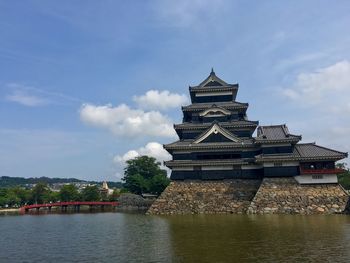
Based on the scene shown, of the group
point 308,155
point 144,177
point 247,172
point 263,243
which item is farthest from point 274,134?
point 144,177

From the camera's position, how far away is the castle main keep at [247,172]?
32312 millimetres

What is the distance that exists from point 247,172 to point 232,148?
3.02 meters

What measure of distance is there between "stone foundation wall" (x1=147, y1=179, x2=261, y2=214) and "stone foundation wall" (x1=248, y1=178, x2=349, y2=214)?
168cm

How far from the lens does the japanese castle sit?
33.7m

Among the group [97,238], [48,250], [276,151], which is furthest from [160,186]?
[48,250]

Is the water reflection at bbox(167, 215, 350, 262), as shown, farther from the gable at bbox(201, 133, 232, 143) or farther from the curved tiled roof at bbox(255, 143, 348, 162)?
the gable at bbox(201, 133, 232, 143)

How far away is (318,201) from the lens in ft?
104

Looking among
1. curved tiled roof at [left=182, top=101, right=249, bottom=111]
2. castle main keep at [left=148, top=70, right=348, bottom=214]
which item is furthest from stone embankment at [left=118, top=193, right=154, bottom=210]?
curved tiled roof at [left=182, top=101, right=249, bottom=111]

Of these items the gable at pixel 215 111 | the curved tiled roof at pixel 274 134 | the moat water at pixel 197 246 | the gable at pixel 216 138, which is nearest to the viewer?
the moat water at pixel 197 246

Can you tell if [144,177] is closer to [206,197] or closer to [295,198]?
[206,197]

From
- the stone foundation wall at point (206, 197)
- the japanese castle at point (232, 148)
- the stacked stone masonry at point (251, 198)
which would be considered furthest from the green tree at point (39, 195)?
the stacked stone masonry at point (251, 198)

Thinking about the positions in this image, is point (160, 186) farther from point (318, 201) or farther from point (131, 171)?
point (318, 201)

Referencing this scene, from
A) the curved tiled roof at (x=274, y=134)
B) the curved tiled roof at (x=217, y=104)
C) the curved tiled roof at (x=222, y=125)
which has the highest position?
the curved tiled roof at (x=217, y=104)

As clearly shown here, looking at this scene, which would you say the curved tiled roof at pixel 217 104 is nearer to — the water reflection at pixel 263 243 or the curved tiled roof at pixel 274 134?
the curved tiled roof at pixel 274 134
